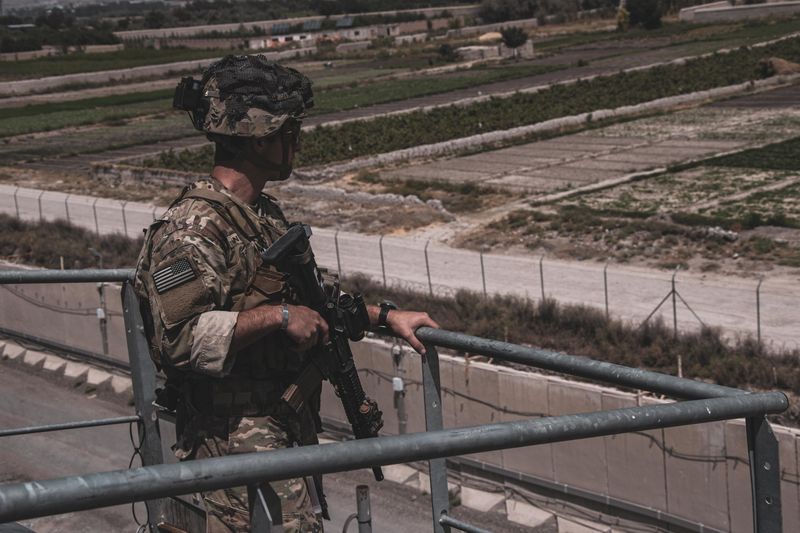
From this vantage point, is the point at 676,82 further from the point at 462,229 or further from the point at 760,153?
the point at 462,229

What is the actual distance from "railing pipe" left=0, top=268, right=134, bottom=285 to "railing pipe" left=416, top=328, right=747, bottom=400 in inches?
62.8

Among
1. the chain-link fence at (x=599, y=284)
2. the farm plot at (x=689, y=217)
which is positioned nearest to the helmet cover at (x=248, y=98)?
the chain-link fence at (x=599, y=284)

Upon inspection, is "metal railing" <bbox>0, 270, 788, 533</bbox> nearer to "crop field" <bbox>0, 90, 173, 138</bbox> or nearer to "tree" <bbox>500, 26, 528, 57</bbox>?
"crop field" <bbox>0, 90, 173, 138</bbox>

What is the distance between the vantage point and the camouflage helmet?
15.3 feet

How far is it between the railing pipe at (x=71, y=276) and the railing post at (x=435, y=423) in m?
1.55

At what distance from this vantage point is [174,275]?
422 centimetres

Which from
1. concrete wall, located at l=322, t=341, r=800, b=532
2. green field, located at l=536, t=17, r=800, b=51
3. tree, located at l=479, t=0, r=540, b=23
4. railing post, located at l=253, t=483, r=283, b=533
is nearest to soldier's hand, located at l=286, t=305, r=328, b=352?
railing post, located at l=253, t=483, r=283, b=533

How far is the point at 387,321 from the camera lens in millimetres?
4703

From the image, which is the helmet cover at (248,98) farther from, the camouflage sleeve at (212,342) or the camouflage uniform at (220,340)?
the camouflage sleeve at (212,342)

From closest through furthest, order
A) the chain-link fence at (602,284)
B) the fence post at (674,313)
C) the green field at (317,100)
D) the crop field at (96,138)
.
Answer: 1. the fence post at (674,313)
2. the chain-link fence at (602,284)
3. the crop field at (96,138)
4. the green field at (317,100)

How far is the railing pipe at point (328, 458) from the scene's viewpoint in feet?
8.02

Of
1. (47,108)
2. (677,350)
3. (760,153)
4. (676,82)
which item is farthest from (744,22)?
(677,350)

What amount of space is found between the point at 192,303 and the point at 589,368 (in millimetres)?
1373

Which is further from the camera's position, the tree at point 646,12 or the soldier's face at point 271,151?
the tree at point 646,12
